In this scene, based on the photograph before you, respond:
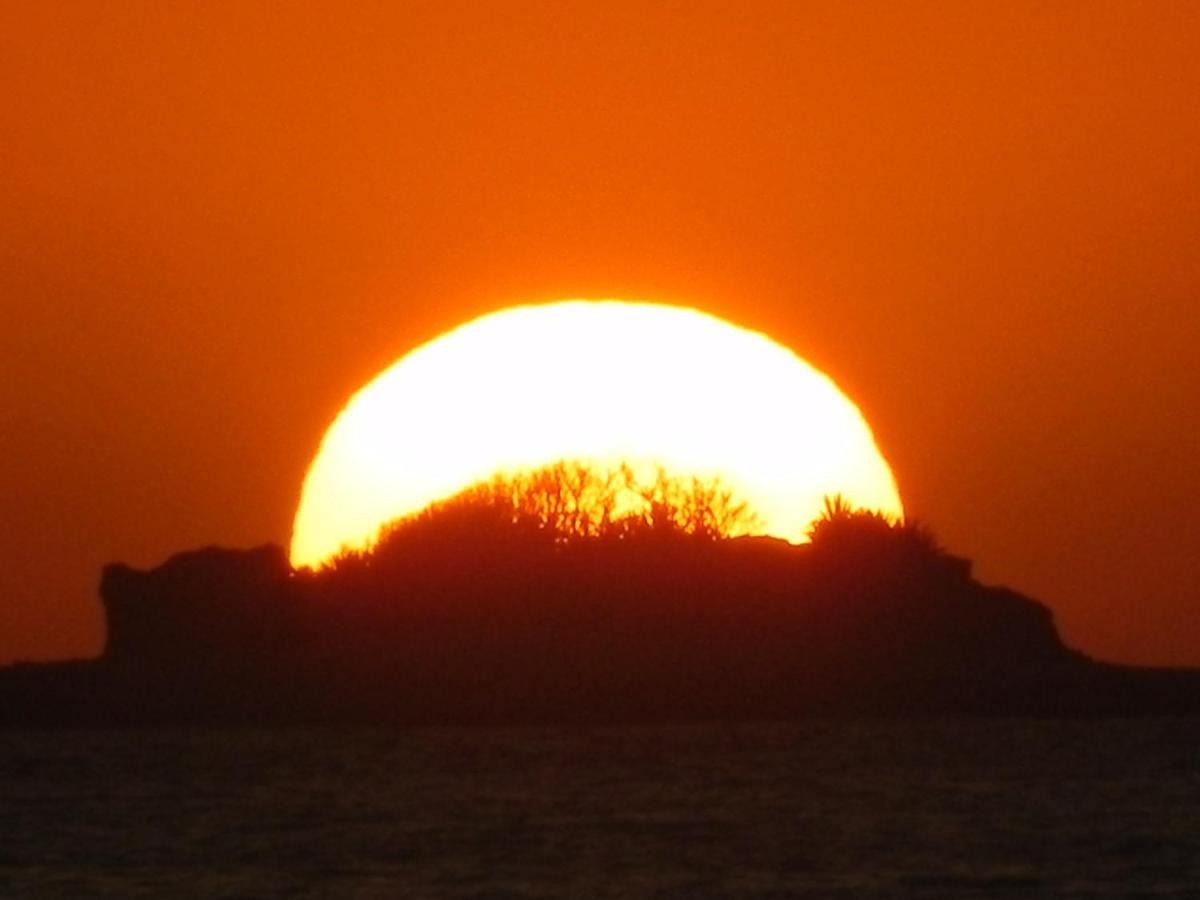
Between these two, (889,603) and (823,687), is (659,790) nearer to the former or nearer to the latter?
(889,603)

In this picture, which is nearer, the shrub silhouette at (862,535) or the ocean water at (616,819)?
the ocean water at (616,819)

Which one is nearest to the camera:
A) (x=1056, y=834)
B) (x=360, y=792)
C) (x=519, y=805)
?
(x=1056, y=834)

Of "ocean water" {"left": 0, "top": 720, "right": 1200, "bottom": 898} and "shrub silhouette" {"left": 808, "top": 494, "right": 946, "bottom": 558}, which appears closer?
"ocean water" {"left": 0, "top": 720, "right": 1200, "bottom": 898}

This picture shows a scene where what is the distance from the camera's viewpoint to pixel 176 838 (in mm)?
61062

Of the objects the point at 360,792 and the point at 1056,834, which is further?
the point at 360,792

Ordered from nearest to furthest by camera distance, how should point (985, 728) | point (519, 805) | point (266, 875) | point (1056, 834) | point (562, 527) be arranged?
point (266, 875) < point (1056, 834) < point (519, 805) < point (562, 527) < point (985, 728)

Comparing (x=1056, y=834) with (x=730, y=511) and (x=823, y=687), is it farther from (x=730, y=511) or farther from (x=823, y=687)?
(x=823, y=687)

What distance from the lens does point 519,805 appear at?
68.2 m

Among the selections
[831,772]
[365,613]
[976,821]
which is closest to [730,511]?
[365,613]

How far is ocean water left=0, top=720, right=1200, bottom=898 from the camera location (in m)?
50.9

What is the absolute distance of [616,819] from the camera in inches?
2496

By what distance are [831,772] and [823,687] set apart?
3474 centimetres

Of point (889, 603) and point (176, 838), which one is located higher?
point (889, 603)

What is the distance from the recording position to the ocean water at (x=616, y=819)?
50875mm
